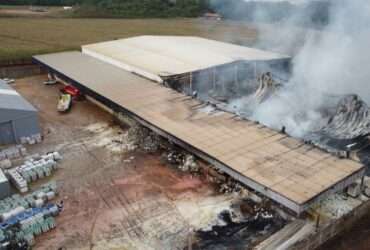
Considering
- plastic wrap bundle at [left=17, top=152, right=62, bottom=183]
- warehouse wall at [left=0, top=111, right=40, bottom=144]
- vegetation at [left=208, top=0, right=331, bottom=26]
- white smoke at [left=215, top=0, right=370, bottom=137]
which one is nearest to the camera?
plastic wrap bundle at [left=17, top=152, right=62, bottom=183]

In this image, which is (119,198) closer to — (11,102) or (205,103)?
(205,103)

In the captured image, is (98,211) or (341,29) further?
(341,29)

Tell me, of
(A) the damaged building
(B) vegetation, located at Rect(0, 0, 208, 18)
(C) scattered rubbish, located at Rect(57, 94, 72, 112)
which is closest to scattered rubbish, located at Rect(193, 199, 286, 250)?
(A) the damaged building

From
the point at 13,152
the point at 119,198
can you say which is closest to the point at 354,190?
the point at 119,198

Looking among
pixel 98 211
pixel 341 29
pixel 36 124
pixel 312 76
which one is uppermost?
pixel 341 29

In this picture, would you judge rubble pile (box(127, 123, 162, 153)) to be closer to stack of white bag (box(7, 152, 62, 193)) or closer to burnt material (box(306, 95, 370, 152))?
stack of white bag (box(7, 152, 62, 193))

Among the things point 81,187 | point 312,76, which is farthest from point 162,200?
point 312,76

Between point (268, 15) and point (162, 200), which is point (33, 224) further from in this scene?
point (268, 15)
